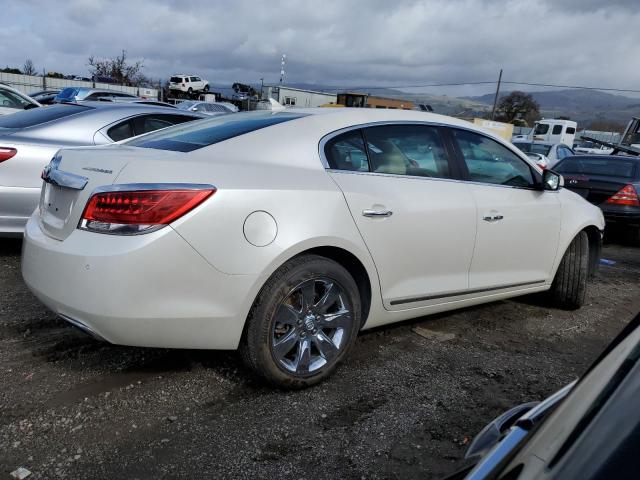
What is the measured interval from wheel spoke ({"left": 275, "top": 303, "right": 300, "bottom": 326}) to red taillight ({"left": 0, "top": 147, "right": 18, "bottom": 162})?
3.22m

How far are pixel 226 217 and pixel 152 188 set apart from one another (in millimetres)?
361

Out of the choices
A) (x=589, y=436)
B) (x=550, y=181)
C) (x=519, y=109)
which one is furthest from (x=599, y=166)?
(x=519, y=109)

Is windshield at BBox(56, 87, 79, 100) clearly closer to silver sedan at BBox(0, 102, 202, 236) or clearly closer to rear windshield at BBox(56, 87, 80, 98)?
rear windshield at BBox(56, 87, 80, 98)

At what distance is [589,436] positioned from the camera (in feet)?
2.96

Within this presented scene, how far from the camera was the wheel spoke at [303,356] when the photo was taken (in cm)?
308

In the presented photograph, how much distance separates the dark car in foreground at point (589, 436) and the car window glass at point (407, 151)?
2.34 metres

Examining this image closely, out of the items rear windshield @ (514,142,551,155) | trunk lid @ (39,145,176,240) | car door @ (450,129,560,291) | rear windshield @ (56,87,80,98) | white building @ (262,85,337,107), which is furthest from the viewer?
white building @ (262,85,337,107)

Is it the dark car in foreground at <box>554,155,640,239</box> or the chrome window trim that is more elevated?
the chrome window trim

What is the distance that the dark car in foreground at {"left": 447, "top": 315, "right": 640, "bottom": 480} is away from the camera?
0.84 meters

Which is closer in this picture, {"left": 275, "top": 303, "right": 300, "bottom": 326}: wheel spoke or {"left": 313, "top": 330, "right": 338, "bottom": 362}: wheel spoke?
{"left": 275, "top": 303, "right": 300, "bottom": 326}: wheel spoke

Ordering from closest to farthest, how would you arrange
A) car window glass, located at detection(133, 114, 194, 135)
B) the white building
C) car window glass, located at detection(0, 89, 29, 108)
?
car window glass, located at detection(133, 114, 194, 135)
car window glass, located at detection(0, 89, 29, 108)
the white building

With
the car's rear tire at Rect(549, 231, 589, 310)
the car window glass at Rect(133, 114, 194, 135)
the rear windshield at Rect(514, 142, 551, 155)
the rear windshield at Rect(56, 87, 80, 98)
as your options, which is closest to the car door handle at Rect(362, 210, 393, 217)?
the car's rear tire at Rect(549, 231, 589, 310)

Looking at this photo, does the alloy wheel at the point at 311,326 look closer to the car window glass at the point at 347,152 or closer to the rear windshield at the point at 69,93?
the car window glass at the point at 347,152

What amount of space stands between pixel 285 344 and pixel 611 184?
716 centimetres
